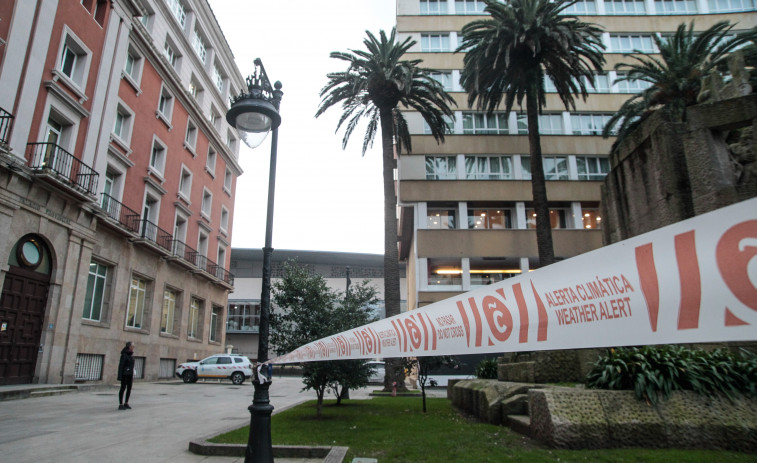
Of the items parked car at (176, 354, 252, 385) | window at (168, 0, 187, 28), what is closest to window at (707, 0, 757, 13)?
window at (168, 0, 187, 28)

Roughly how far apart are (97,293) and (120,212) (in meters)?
4.39

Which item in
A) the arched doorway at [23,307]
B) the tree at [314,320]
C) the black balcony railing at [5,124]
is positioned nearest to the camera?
the tree at [314,320]

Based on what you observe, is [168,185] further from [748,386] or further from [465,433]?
[748,386]

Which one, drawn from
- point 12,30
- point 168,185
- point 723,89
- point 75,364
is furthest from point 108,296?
point 723,89

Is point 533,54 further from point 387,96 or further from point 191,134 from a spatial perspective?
point 191,134

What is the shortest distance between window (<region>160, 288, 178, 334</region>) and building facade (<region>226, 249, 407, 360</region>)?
29.3 m

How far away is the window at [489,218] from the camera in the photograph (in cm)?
3456

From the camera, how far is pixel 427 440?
7.82 m

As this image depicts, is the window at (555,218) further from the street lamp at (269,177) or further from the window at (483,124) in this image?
the street lamp at (269,177)

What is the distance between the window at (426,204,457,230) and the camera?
34.4 metres

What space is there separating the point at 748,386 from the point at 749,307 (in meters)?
6.62

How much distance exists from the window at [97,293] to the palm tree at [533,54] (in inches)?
906

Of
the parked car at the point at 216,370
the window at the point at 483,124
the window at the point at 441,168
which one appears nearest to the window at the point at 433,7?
the window at the point at 483,124

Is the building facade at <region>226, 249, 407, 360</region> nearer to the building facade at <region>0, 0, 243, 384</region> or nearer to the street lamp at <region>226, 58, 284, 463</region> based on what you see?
the building facade at <region>0, 0, 243, 384</region>
